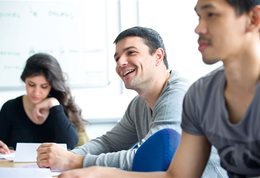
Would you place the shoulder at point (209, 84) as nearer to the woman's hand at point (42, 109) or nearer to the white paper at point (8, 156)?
the white paper at point (8, 156)

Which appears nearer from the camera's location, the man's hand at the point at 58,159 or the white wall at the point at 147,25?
the man's hand at the point at 58,159

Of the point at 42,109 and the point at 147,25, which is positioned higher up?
the point at 147,25

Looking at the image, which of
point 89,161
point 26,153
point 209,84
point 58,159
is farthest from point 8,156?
point 209,84

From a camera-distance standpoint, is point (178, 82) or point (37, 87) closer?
point (178, 82)

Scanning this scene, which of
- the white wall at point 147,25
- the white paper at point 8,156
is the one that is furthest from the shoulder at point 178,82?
the white wall at point 147,25

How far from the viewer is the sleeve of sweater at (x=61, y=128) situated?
2135 millimetres

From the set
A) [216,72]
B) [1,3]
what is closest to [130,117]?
[216,72]

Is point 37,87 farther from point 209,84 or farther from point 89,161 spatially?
point 209,84

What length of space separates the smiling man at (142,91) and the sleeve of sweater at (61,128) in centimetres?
45

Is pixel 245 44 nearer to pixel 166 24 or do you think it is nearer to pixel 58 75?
pixel 58 75

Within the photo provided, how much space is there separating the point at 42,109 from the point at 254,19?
1.53 m

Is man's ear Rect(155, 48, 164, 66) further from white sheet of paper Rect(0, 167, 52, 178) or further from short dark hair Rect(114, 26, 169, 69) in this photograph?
white sheet of paper Rect(0, 167, 52, 178)

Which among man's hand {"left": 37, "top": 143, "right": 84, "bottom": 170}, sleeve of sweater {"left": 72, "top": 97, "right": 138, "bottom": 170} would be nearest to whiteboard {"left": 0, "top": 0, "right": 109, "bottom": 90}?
sleeve of sweater {"left": 72, "top": 97, "right": 138, "bottom": 170}

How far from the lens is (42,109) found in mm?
2201
